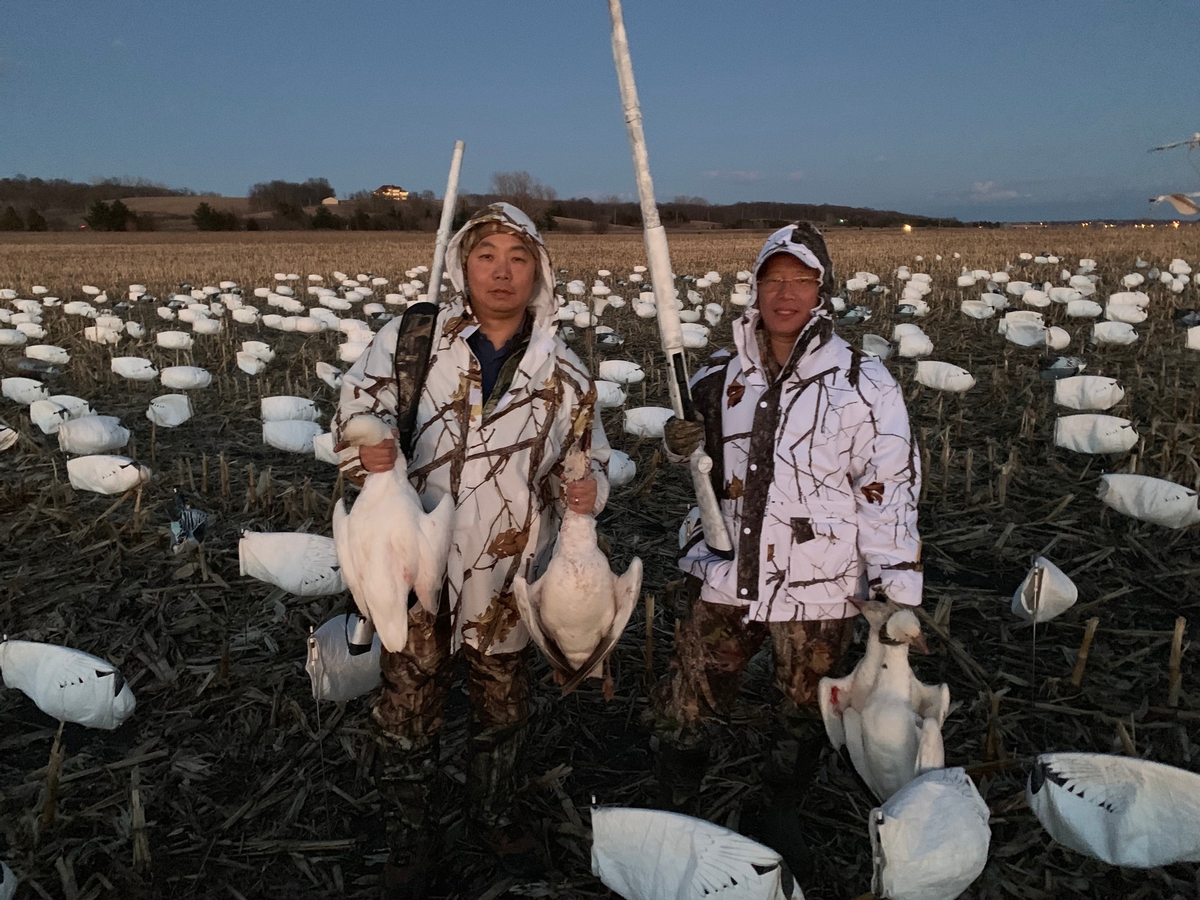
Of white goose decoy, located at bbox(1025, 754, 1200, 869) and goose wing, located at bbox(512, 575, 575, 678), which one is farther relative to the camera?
goose wing, located at bbox(512, 575, 575, 678)

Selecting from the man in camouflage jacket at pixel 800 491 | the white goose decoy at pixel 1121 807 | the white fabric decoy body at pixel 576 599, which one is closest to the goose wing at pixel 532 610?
the white fabric decoy body at pixel 576 599

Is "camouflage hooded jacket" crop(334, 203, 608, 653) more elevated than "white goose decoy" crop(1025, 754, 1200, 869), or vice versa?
"camouflage hooded jacket" crop(334, 203, 608, 653)

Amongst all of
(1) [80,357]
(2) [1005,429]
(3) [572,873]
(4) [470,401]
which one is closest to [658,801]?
(3) [572,873]

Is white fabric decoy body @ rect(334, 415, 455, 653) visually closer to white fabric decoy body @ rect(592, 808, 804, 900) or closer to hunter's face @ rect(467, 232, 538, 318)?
hunter's face @ rect(467, 232, 538, 318)

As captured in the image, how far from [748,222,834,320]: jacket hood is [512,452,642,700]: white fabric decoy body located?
32.5 inches

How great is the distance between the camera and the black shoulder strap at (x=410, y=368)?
7.35 ft

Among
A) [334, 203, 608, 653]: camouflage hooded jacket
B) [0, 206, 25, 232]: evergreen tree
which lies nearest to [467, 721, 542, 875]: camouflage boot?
[334, 203, 608, 653]: camouflage hooded jacket

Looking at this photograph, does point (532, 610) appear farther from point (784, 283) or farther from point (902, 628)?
point (784, 283)

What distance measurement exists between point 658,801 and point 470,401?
1.65 metres

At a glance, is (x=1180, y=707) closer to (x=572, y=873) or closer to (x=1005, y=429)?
(x=572, y=873)

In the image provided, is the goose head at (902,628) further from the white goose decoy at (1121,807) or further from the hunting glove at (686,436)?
the hunting glove at (686,436)

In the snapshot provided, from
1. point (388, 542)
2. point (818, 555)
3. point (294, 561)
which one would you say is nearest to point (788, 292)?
point (818, 555)

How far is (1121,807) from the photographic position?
5.61 feet

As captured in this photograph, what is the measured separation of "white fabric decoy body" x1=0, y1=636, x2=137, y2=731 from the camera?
257cm
